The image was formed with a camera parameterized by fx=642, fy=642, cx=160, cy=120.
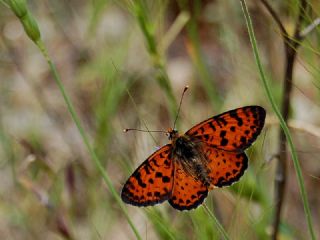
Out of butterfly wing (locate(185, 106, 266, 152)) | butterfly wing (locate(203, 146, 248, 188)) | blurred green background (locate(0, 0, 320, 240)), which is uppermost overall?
blurred green background (locate(0, 0, 320, 240))

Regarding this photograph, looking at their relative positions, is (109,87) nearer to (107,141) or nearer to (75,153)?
(107,141)

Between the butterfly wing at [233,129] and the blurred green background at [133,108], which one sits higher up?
the blurred green background at [133,108]

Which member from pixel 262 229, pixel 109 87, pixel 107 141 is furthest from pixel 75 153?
pixel 262 229

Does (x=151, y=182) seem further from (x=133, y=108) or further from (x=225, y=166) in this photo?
(x=133, y=108)

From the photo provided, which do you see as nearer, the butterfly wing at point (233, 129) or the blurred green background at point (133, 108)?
the butterfly wing at point (233, 129)

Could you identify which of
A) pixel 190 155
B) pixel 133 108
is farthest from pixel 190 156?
pixel 133 108

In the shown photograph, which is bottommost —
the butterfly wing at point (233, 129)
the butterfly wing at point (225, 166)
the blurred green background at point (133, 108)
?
the butterfly wing at point (225, 166)
